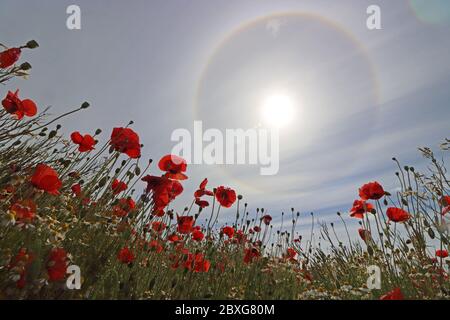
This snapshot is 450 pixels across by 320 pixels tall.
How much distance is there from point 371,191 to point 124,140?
8.68 feet

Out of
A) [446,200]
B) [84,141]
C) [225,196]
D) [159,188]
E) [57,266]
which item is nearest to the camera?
[57,266]

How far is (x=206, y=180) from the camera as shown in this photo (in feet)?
12.2

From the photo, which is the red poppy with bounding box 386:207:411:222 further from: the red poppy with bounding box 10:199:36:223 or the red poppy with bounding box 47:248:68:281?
the red poppy with bounding box 10:199:36:223

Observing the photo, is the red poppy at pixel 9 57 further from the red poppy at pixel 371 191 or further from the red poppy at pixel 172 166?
the red poppy at pixel 371 191

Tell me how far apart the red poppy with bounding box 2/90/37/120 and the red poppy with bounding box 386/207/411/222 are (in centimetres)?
372

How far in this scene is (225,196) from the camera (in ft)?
12.6

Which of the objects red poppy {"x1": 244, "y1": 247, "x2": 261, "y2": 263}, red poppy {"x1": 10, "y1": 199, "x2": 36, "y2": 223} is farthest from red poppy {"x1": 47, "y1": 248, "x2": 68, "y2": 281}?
red poppy {"x1": 244, "y1": 247, "x2": 261, "y2": 263}

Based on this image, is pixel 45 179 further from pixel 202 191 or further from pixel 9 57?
pixel 202 191

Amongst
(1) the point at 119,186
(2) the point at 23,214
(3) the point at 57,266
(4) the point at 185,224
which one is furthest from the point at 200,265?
(2) the point at 23,214

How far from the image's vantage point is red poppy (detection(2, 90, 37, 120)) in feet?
10.2

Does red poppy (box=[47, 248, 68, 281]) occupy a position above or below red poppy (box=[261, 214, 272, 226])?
below
